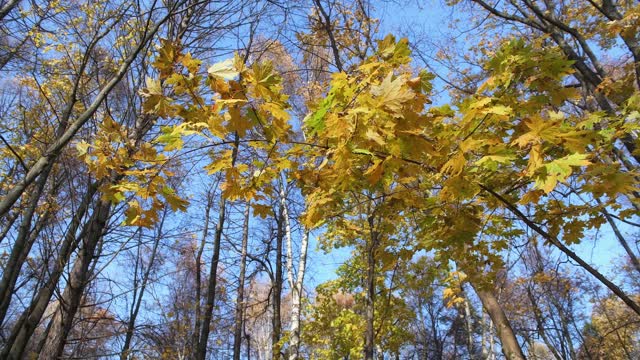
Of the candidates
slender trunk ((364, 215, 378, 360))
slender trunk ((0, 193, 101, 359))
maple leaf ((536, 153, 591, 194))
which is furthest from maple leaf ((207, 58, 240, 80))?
slender trunk ((364, 215, 378, 360))

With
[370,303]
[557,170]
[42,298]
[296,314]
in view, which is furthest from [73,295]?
[296,314]

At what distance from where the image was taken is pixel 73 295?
3055 mm

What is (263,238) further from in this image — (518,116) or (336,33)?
(518,116)

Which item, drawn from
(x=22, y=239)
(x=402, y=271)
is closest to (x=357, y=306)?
(x=402, y=271)

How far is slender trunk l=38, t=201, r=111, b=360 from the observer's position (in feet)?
9.59

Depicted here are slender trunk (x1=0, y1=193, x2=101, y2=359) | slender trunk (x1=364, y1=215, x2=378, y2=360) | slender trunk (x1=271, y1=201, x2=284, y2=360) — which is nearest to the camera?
slender trunk (x1=0, y1=193, x2=101, y2=359)

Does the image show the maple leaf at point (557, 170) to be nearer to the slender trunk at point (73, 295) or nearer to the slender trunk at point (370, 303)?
the slender trunk at point (370, 303)

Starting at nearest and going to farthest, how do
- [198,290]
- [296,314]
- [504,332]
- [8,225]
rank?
[8,225] → [504,332] → [296,314] → [198,290]

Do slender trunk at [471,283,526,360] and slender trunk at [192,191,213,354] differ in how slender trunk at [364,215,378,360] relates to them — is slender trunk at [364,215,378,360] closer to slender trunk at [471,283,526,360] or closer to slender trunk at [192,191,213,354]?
slender trunk at [471,283,526,360]

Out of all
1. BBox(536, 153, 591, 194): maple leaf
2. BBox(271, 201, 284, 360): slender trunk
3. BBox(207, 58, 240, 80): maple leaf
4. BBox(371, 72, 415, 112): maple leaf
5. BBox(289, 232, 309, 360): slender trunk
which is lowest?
BBox(536, 153, 591, 194): maple leaf

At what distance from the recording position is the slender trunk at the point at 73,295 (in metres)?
2.92

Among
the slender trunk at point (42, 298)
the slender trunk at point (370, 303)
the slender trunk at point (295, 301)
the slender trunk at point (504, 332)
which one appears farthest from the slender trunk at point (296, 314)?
the slender trunk at point (42, 298)

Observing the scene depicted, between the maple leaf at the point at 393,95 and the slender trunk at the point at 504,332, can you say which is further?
the slender trunk at the point at 504,332

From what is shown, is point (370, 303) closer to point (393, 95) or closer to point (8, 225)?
point (393, 95)
